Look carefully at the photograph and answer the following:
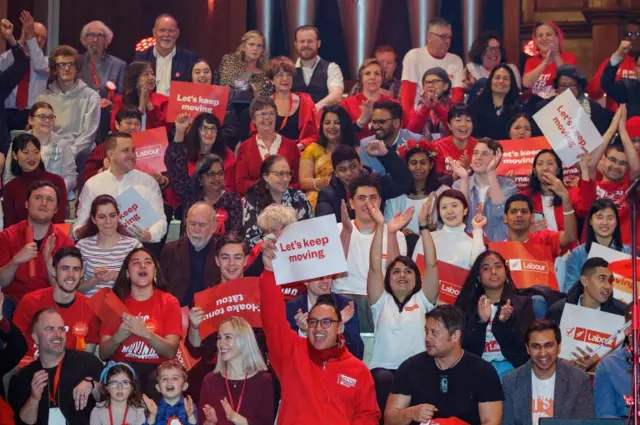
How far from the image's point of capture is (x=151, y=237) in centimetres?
887

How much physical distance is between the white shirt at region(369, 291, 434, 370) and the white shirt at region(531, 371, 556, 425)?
0.72 metres

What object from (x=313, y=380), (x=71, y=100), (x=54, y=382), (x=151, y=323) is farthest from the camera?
(x=71, y=100)

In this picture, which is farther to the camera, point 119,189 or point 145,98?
point 145,98

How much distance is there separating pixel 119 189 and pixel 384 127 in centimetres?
212

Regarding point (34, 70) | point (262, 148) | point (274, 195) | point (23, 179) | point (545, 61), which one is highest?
A: point (545, 61)

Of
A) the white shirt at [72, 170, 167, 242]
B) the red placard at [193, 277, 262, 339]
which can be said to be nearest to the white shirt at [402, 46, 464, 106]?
the white shirt at [72, 170, 167, 242]

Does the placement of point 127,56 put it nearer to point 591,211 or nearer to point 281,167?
point 281,167

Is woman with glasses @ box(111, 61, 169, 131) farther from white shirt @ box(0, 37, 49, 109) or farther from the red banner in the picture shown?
the red banner

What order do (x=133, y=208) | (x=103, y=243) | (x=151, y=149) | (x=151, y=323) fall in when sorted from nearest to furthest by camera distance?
(x=151, y=323) → (x=103, y=243) → (x=133, y=208) → (x=151, y=149)

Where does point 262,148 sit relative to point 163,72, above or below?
below

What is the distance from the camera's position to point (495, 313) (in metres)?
7.89

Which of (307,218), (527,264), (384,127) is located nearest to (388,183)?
(307,218)

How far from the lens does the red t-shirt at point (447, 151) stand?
32.8 feet

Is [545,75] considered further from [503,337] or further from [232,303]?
[232,303]
